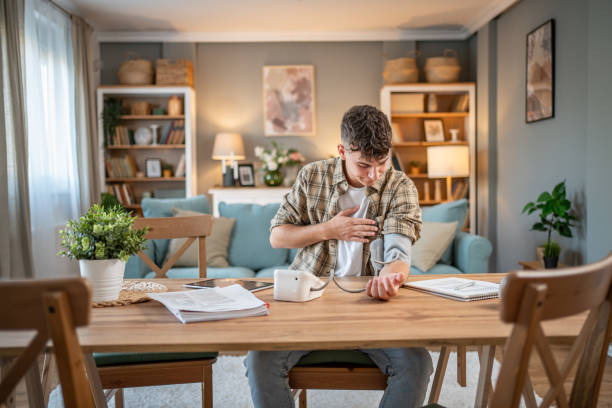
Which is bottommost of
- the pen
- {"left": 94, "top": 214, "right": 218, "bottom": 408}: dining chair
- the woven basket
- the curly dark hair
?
{"left": 94, "top": 214, "right": 218, "bottom": 408}: dining chair

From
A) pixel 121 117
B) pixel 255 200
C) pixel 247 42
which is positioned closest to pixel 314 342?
pixel 255 200

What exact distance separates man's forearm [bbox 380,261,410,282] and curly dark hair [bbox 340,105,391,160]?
0.34 meters

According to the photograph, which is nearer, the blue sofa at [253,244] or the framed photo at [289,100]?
the blue sofa at [253,244]

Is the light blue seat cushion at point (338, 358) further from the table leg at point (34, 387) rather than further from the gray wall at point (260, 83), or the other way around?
the gray wall at point (260, 83)

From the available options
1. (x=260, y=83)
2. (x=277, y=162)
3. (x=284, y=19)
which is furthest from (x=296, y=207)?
(x=260, y=83)

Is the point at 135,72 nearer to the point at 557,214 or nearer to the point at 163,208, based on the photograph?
the point at 163,208

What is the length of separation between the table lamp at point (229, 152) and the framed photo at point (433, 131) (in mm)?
2073

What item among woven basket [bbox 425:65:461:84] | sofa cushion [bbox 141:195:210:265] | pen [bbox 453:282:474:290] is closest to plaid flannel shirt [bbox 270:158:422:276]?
pen [bbox 453:282:474:290]

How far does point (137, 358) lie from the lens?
5.11ft

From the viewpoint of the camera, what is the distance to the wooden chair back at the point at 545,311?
82cm

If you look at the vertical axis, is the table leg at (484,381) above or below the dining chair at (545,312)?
Answer: below

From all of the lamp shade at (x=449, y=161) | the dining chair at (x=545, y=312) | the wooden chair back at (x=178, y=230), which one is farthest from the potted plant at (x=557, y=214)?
the dining chair at (x=545, y=312)

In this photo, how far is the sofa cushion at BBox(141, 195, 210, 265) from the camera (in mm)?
3533

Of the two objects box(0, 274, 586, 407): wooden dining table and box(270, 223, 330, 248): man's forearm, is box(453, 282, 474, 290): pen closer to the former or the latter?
box(0, 274, 586, 407): wooden dining table
